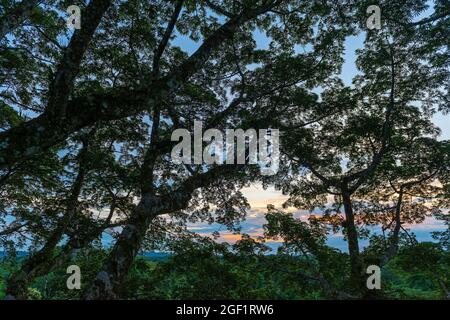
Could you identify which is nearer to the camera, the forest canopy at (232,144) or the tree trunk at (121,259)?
the tree trunk at (121,259)

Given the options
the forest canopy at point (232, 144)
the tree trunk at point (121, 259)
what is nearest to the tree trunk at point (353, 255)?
the forest canopy at point (232, 144)

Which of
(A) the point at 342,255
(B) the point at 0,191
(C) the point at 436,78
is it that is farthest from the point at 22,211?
(C) the point at 436,78

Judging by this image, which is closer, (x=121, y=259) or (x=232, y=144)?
(x=121, y=259)

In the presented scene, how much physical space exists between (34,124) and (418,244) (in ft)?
43.0

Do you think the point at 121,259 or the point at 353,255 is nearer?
the point at 121,259

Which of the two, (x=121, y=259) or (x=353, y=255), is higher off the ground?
(x=121, y=259)

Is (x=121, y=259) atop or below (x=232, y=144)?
below

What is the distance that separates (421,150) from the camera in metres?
11.5

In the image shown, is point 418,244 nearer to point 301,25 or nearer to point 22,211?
point 301,25

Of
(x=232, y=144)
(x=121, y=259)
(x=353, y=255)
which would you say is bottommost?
(x=353, y=255)

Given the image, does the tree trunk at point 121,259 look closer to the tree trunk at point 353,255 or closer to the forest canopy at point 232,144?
the forest canopy at point 232,144

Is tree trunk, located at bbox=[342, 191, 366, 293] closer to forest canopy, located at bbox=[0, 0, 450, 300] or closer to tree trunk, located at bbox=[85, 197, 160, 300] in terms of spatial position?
forest canopy, located at bbox=[0, 0, 450, 300]

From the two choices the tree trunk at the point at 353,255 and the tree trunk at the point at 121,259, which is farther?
the tree trunk at the point at 353,255
